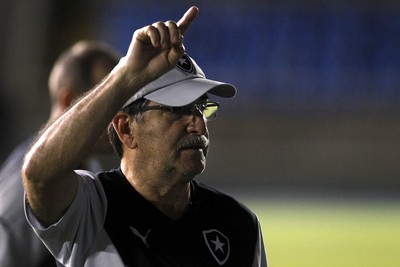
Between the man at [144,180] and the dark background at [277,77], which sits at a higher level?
the man at [144,180]

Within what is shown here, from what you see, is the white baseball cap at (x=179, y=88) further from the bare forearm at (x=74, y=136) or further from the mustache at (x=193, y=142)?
the bare forearm at (x=74, y=136)

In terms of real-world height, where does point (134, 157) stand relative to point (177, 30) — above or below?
below

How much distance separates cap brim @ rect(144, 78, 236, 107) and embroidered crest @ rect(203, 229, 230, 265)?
423 millimetres

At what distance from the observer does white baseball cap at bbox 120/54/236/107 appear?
2.96 metres

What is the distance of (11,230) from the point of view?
3.38 meters

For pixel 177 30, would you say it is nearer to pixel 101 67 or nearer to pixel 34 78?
pixel 101 67

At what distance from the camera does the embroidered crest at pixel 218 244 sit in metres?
3.04

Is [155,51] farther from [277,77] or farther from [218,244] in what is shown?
[277,77]

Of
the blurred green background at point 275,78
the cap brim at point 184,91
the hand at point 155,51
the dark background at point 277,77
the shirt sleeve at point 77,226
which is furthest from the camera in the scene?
the dark background at point 277,77

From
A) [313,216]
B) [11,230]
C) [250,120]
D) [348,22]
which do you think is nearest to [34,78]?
[250,120]

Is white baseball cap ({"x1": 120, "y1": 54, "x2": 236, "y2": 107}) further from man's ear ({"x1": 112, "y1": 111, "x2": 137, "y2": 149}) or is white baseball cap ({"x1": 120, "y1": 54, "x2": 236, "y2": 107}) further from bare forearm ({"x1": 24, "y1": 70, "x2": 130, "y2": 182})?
bare forearm ({"x1": 24, "y1": 70, "x2": 130, "y2": 182})

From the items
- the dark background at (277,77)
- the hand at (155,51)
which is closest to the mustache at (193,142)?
the hand at (155,51)

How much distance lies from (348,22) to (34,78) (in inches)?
173

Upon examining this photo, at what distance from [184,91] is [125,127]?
0.24 metres
